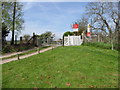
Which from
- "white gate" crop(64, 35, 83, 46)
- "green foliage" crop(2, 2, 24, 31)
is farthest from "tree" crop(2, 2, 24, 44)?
"white gate" crop(64, 35, 83, 46)

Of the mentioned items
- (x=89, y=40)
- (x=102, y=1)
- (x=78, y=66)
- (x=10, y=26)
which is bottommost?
(x=78, y=66)

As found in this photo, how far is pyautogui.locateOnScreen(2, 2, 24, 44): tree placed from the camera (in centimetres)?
1698

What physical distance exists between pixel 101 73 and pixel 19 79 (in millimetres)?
2818

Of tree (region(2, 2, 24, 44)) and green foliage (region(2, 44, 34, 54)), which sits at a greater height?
tree (region(2, 2, 24, 44))

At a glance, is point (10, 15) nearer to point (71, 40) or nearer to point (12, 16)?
point (12, 16)

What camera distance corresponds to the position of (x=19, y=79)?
14.4 feet

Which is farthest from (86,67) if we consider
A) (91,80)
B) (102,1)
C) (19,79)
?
(102,1)

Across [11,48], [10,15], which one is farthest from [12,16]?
[11,48]

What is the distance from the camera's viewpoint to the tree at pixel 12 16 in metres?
17.0

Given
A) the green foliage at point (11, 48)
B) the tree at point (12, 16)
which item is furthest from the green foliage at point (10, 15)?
the green foliage at point (11, 48)

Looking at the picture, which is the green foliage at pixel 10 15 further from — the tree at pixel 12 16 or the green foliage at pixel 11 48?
the green foliage at pixel 11 48

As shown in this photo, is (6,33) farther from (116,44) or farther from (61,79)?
(61,79)

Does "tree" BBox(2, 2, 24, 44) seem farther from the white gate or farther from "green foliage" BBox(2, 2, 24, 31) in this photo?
the white gate

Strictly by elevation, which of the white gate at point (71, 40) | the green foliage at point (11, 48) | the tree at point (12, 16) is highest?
the tree at point (12, 16)
